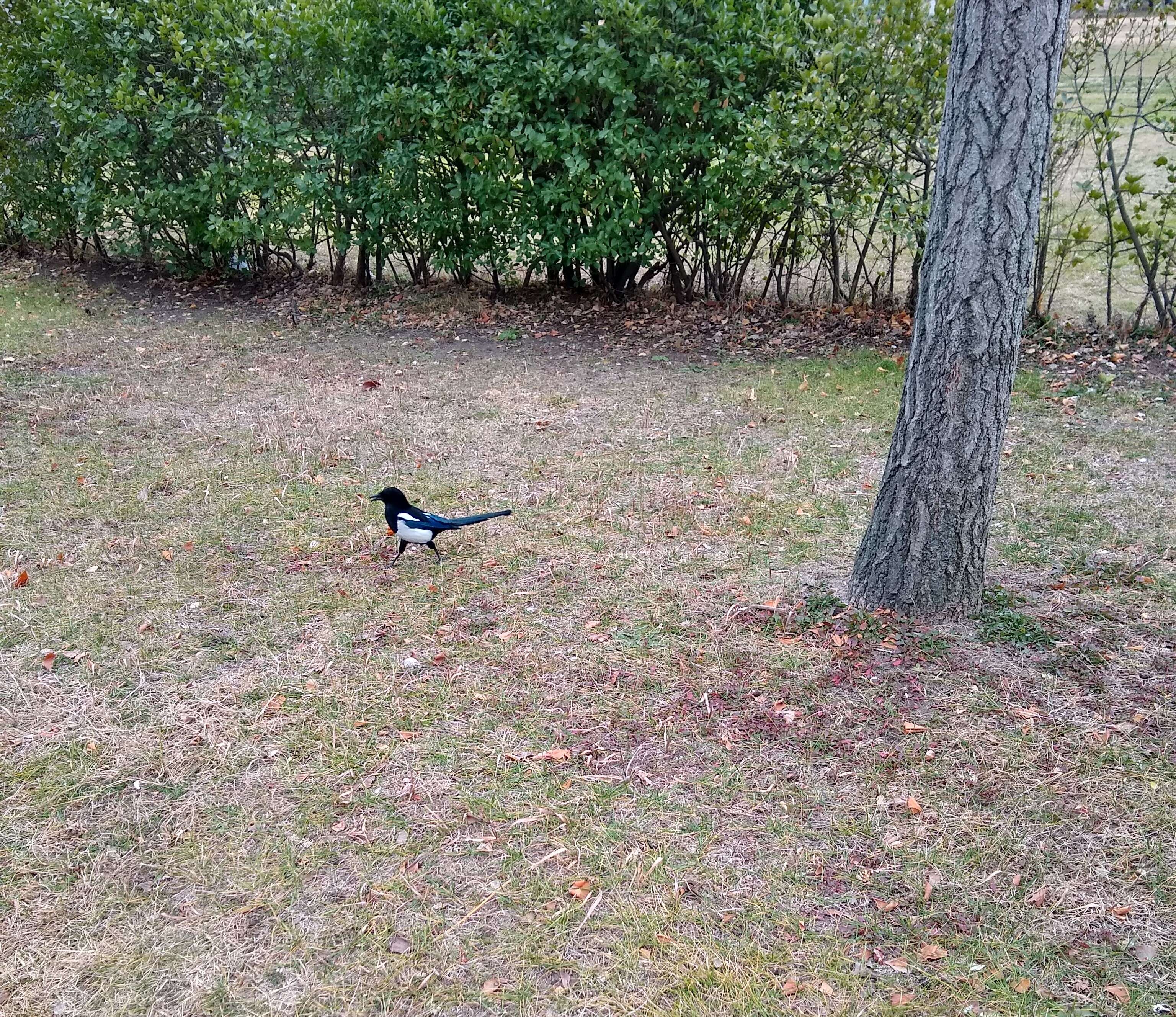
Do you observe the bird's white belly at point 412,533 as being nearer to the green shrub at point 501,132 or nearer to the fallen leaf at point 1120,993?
the fallen leaf at point 1120,993

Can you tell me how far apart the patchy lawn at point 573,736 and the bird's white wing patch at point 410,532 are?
20cm

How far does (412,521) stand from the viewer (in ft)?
14.2

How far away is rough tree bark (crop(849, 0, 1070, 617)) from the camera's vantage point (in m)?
3.15

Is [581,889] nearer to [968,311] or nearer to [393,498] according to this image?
[393,498]

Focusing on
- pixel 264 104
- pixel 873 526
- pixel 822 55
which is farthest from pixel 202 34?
pixel 873 526

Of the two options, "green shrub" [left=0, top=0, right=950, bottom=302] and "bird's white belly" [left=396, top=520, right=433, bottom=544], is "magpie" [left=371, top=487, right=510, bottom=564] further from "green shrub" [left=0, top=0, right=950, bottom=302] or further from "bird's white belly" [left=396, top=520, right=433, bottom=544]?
"green shrub" [left=0, top=0, right=950, bottom=302]

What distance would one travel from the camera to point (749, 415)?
6.49 meters

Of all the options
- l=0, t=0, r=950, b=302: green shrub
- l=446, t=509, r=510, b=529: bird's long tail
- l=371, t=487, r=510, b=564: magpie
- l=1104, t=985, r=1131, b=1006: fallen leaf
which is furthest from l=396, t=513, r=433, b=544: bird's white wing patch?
l=0, t=0, r=950, b=302: green shrub

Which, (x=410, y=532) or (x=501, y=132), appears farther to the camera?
(x=501, y=132)

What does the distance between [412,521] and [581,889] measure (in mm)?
2119

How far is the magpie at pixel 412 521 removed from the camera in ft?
14.3

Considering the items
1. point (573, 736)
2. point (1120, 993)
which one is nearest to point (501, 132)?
point (573, 736)

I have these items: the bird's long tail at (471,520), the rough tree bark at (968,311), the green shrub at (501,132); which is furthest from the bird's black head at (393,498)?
the green shrub at (501,132)

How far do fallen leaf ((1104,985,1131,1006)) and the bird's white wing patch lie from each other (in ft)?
10.2
